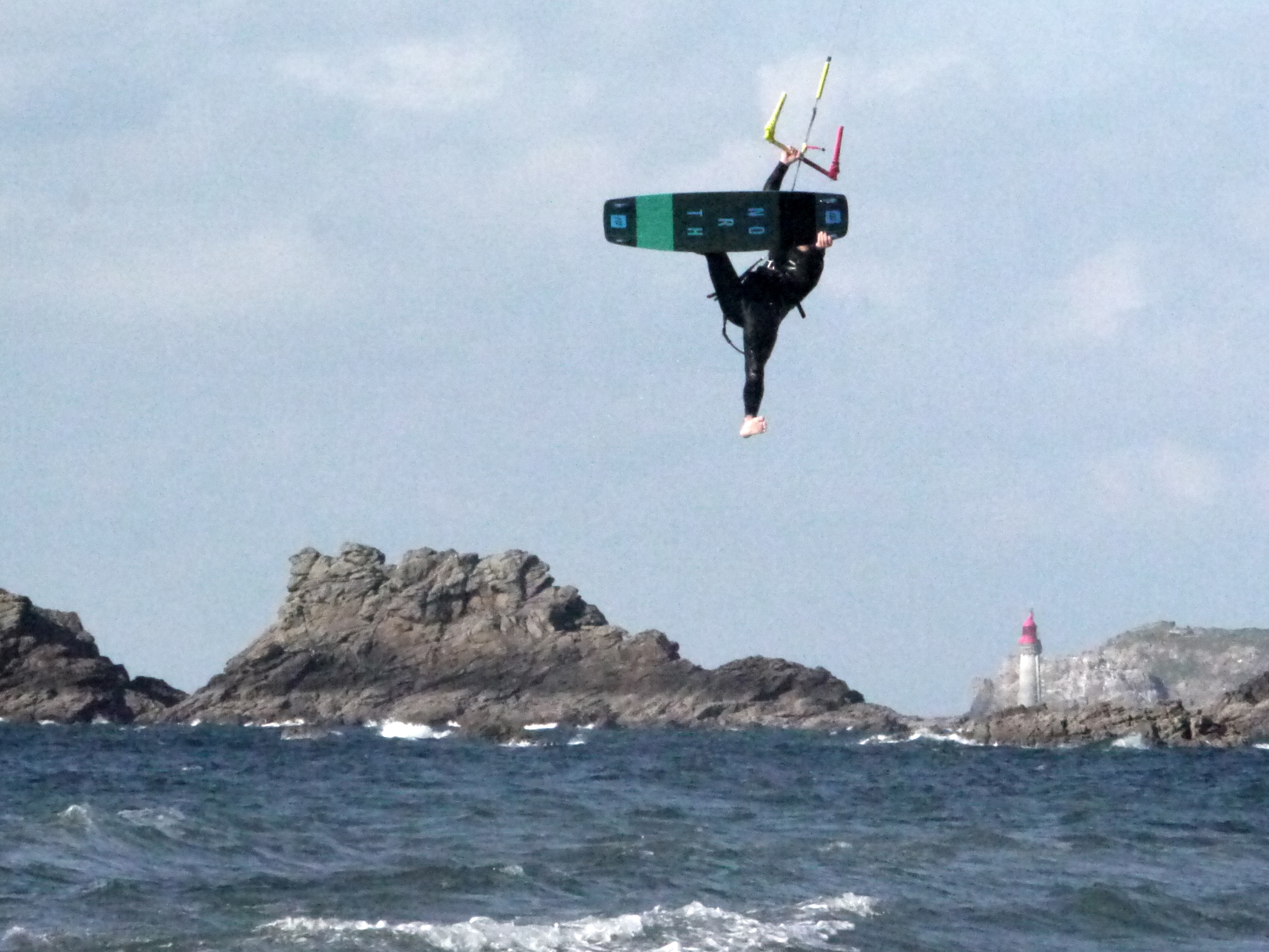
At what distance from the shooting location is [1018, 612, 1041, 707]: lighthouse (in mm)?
109938

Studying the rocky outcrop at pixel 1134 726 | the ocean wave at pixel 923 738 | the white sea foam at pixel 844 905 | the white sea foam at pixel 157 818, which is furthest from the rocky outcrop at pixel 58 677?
the white sea foam at pixel 844 905

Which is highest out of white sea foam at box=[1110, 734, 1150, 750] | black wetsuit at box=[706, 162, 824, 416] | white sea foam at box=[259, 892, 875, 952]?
black wetsuit at box=[706, 162, 824, 416]

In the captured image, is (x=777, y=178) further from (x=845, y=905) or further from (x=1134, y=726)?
(x=1134, y=726)

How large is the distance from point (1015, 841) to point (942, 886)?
7.04m

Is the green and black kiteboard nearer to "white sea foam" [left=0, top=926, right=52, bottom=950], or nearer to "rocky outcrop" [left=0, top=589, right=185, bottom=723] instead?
"white sea foam" [left=0, top=926, right=52, bottom=950]

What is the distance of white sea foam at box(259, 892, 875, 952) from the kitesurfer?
10519mm

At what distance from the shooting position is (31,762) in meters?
57.5

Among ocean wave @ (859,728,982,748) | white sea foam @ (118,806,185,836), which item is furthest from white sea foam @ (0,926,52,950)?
ocean wave @ (859,728,982,748)

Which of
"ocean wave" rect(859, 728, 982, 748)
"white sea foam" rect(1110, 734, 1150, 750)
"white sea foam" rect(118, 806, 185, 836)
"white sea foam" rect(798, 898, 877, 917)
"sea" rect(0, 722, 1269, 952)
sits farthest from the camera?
"ocean wave" rect(859, 728, 982, 748)

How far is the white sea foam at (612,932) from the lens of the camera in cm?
2083

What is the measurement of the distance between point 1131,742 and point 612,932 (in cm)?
6251

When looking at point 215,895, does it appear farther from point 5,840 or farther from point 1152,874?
point 1152,874

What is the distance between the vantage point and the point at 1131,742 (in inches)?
3145

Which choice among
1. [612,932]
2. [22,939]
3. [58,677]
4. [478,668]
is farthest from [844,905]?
[58,677]
